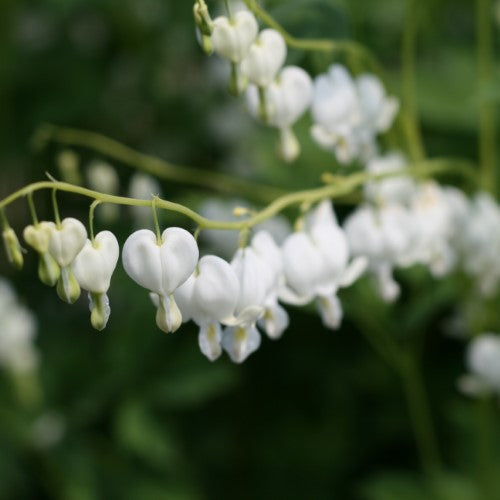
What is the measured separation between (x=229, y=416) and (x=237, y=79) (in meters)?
1.70

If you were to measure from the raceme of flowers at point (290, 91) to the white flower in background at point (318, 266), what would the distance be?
18cm

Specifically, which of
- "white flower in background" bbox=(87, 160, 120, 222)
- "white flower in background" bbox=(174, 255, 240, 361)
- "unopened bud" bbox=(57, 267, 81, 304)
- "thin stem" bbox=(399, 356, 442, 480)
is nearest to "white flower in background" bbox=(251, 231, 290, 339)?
"white flower in background" bbox=(174, 255, 240, 361)

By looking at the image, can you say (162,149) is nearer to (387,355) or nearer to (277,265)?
(387,355)

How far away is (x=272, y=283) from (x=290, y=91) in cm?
38

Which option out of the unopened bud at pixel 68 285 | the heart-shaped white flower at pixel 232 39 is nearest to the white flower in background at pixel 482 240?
the heart-shaped white flower at pixel 232 39

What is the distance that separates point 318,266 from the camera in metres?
1.45

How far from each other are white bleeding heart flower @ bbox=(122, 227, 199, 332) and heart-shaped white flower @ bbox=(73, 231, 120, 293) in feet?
0.09

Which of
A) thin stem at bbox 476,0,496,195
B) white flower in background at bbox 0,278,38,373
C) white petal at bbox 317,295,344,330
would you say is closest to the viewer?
white petal at bbox 317,295,344,330

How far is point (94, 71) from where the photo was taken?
3.52m

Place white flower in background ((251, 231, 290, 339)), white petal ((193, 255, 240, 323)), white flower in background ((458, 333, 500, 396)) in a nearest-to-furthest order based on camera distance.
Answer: white petal ((193, 255, 240, 323)) → white flower in background ((251, 231, 290, 339)) → white flower in background ((458, 333, 500, 396))

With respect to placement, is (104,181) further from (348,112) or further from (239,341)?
(239,341)

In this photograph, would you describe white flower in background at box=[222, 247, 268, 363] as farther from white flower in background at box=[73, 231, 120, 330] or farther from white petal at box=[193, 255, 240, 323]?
white flower in background at box=[73, 231, 120, 330]

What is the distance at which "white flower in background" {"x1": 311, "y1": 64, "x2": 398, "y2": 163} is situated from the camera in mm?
1651

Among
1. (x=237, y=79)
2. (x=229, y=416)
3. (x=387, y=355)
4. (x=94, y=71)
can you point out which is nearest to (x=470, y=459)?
(x=387, y=355)
